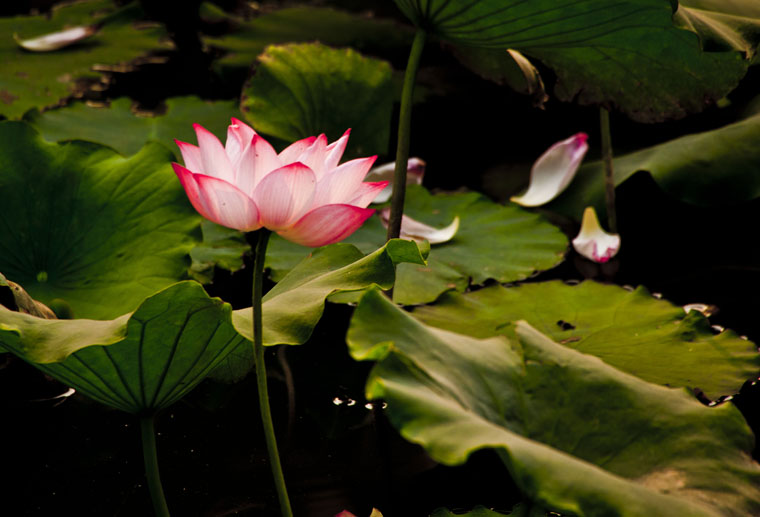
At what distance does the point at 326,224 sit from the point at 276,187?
0.23 ft

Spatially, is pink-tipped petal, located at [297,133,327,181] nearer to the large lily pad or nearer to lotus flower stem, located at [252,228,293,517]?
lotus flower stem, located at [252,228,293,517]

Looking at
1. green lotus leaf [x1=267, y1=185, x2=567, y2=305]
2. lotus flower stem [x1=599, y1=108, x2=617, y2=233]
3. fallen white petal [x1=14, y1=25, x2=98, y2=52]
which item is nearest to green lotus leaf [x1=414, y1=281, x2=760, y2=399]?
green lotus leaf [x1=267, y1=185, x2=567, y2=305]

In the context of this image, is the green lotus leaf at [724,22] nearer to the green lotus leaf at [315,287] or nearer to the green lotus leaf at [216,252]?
the green lotus leaf at [315,287]

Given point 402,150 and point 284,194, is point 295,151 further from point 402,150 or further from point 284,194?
point 402,150

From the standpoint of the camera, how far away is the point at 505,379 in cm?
57

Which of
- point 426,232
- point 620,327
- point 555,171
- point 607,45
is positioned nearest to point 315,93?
point 426,232

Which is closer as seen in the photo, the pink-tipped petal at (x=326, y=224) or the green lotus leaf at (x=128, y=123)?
the pink-tipped petal at (x=326, y=224)

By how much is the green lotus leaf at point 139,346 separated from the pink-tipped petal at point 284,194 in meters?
0.10

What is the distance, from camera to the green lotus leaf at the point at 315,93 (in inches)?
59.7

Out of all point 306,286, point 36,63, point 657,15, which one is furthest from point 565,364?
point 36,63

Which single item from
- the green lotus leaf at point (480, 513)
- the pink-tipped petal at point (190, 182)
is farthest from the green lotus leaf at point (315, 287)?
the green lotus leaf at point (480, 513)

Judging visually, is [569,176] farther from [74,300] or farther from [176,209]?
[74,300]

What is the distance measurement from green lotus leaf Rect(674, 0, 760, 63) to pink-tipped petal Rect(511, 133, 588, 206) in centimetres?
59

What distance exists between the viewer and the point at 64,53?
2287 mm
